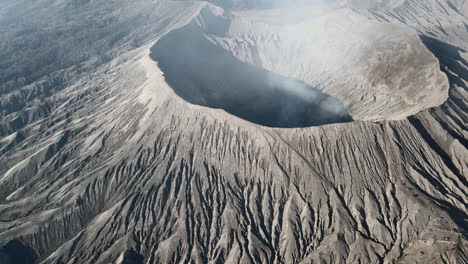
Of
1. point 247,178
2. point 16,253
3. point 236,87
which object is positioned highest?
point 247,178

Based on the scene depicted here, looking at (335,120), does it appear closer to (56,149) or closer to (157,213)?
(157,213)

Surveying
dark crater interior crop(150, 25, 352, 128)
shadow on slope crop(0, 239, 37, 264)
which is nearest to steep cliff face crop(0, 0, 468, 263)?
shadow on slope crop(0, 239, 37, 264)

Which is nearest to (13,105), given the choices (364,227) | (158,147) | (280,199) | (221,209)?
(158,147)

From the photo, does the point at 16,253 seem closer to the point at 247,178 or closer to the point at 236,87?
the point at 247,178

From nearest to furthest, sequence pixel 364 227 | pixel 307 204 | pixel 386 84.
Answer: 1. pixel 364 227
2. pixel 307 204
3. pixel 386 84

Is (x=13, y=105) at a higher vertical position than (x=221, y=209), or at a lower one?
lower

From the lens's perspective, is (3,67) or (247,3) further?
(247,3)

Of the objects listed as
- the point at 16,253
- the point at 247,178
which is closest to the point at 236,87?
the point at 247,178
